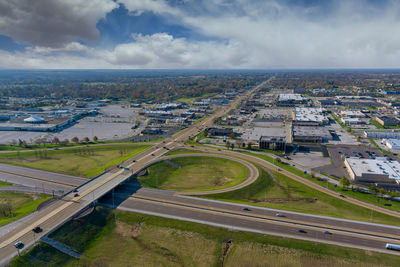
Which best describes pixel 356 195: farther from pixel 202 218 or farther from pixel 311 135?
pixel 311 135

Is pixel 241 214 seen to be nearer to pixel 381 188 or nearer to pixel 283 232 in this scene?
pixel 283 232

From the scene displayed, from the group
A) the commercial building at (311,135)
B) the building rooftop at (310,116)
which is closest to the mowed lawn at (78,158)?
the commercial building at (311,135)

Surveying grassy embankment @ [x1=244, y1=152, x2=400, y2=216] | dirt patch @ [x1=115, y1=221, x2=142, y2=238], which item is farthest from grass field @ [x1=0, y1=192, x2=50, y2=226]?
grassy embankment @ [x1=244, y1=152, x2=400, y2=216]

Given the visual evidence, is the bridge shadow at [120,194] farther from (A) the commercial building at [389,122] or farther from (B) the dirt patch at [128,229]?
(A) the commercial building at [389,122]

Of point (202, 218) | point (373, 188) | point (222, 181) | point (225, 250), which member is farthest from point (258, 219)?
point (373, 188)

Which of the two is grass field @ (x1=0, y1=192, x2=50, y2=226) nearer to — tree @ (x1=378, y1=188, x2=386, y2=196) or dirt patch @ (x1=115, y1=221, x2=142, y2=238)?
dirt patch @ (x1=115, y1=221, x2=142, y2=238)

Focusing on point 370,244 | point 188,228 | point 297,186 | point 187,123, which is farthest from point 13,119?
point 370,244

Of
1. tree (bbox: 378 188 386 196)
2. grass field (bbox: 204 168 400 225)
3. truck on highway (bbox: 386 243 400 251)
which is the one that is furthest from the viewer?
tree (bbox: 378 188 386 196)
